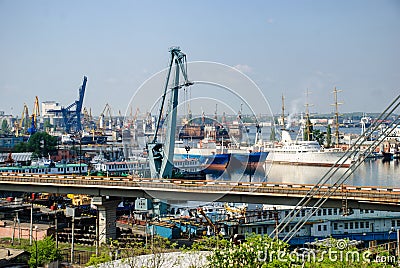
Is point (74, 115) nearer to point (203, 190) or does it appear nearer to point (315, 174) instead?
point (315, 174)

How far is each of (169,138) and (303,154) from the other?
59.6ft

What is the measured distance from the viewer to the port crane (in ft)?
48.7

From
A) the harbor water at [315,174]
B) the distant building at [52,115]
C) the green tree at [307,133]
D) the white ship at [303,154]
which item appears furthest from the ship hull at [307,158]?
the distant building at [52,115]

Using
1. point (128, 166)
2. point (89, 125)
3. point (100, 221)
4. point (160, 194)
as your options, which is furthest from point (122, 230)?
point (89, 125)

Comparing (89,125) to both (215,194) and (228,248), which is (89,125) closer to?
(215,194)

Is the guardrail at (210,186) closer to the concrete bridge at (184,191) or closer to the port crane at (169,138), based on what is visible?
the concrete bridge at (184,191)

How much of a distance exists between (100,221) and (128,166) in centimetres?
1276

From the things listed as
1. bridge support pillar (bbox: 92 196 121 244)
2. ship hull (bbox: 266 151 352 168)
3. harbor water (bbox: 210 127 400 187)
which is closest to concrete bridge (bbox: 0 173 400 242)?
bridge support pillar (bbox: 92 196 121 244)

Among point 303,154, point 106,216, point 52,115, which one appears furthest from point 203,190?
point 52,115

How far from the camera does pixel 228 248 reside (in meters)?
5.25

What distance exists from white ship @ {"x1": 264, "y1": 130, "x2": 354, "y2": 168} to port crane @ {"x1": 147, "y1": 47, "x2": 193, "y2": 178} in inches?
631

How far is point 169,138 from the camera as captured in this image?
595 inches

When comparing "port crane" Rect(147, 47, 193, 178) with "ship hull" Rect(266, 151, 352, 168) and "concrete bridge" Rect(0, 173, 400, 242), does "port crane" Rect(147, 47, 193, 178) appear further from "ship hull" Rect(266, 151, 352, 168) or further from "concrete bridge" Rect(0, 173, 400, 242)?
"ship hull" Rect(266, 151, 352, 168)

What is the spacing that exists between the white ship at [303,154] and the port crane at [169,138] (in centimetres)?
1602
